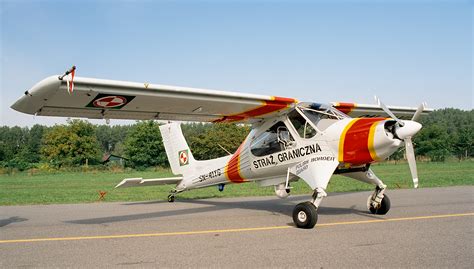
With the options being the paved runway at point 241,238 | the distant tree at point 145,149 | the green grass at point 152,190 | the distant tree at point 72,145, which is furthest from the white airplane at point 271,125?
the distant tree at point 72,145

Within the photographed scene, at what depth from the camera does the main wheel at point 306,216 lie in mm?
7766

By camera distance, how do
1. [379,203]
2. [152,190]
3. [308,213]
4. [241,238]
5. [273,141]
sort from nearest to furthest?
[241,238], [308,213], [379,203], [273,141], [152,190]

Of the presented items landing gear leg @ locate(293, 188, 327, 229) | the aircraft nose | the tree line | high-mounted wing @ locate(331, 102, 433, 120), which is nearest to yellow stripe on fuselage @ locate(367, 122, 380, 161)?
the aircraft nose

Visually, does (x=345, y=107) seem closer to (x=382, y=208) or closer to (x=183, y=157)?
(x=382, y=208)

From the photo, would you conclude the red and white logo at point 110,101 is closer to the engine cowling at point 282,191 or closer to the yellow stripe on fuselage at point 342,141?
the engine cowling at point 282,191

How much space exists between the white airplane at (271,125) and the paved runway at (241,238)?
34.5 inches

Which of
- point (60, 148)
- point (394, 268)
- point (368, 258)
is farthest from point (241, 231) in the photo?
point (60, 148)

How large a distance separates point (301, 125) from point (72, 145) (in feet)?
272

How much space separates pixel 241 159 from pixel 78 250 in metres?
5.51

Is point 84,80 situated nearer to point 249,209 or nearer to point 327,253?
point 327,253

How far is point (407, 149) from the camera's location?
806 centimetres

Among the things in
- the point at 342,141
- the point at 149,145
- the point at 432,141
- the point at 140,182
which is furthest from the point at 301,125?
the point at 149,145

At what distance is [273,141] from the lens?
396 inches

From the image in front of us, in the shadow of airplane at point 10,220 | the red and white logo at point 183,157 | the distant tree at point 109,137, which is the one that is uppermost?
the distant tree at point 109,137
